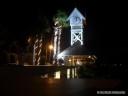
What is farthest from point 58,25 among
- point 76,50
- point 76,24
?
point 76,50

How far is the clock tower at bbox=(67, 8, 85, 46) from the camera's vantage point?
49.4m

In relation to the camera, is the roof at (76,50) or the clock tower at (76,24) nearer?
the roof at (76,50)

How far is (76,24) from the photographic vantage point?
163 feet

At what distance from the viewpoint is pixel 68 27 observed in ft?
168

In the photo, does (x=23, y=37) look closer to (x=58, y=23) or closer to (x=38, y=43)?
(x=38, y=43)

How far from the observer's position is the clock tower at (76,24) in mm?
49375

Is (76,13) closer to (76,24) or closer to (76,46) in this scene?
(76,24)

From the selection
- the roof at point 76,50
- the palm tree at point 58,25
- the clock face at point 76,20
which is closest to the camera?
the palm tree at point 58,25

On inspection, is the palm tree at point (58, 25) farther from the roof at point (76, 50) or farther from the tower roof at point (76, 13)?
the roof at point (76, 50)

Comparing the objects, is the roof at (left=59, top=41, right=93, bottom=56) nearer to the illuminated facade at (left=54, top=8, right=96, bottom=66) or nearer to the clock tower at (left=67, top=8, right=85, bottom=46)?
the illuminated facade at (left=54, top=8, right=96, bottom=66)

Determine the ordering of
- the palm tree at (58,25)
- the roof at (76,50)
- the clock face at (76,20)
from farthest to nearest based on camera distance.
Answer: the clock face at (76,20) → the roof at (76,50) → the palm tree at (58,25)

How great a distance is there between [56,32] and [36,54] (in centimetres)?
530

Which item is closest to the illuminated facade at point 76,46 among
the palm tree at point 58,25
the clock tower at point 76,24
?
the clock tower at point 76,24

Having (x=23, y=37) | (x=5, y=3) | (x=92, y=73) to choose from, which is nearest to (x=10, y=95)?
(x=92, y=73)
